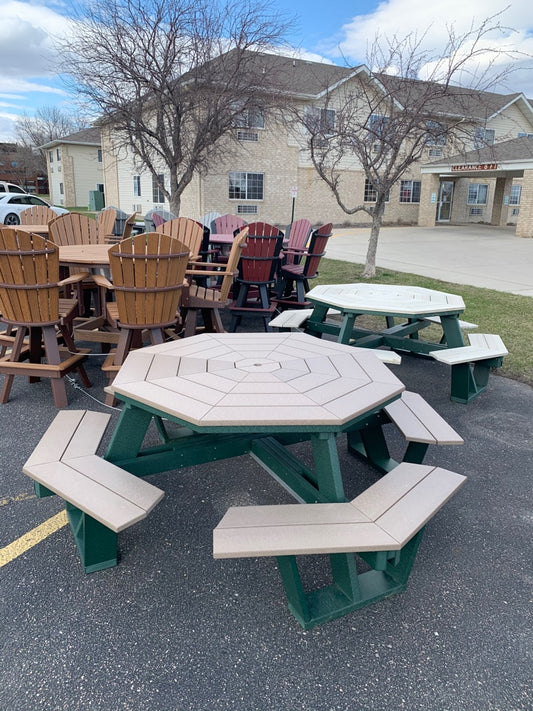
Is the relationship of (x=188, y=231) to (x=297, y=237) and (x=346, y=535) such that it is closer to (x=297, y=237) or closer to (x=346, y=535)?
(x=297, y=237)

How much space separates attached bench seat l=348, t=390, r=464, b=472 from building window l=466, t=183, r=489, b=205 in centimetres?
2897

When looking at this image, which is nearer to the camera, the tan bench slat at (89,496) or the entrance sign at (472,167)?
the tan bench slat at (89,496)

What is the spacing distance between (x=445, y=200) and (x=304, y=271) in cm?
2450

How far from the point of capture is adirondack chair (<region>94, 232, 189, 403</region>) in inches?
147

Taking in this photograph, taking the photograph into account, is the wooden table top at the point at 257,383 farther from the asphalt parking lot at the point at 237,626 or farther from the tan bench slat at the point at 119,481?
the asphalt parking lot at the point at 237,626

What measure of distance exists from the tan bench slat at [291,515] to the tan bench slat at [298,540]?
0.03m

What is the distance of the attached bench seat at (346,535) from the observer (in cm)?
176

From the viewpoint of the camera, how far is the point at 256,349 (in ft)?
9.50

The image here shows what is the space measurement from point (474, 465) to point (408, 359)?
7.70 ft

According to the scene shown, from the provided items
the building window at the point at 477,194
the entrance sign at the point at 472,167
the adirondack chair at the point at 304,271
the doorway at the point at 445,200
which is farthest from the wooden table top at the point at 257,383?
the building window at the point at 477,194

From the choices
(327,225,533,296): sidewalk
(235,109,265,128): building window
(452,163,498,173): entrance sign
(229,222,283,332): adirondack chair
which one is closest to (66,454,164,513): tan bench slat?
(229,222,283,332): adirondack chair

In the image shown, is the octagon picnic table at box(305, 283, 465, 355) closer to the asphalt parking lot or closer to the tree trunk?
the asphalt parking lot

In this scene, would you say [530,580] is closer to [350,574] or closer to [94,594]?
[350,574]

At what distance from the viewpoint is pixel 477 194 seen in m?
29.0
